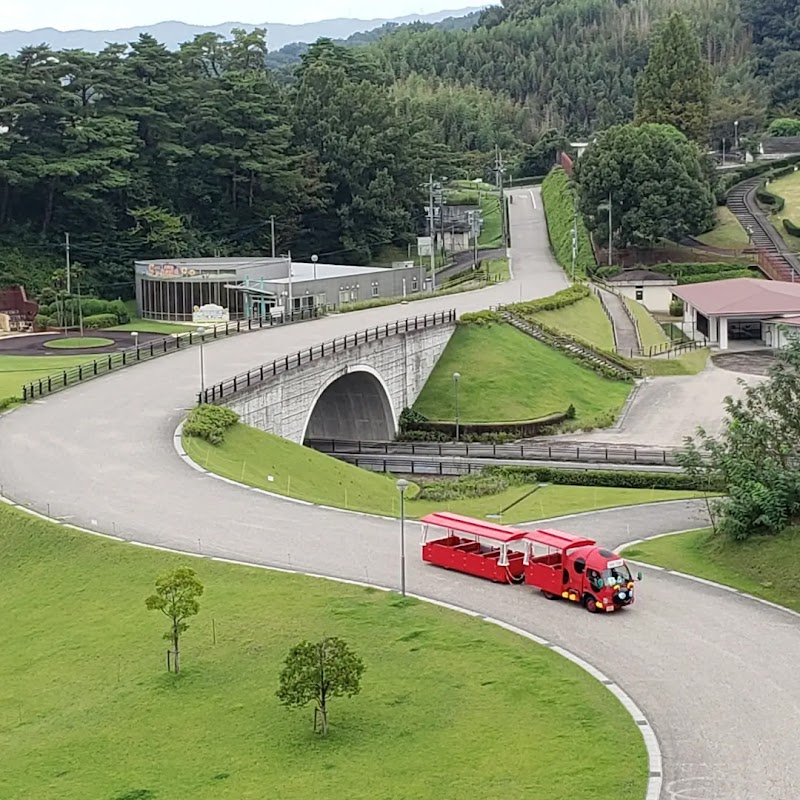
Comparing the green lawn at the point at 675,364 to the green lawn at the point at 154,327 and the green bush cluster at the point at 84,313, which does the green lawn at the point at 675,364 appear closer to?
the green lawn at the point at 154,327

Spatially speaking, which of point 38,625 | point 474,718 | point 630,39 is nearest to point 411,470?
point 38,625

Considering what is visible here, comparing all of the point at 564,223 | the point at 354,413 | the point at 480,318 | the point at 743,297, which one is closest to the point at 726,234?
the point at 564,223

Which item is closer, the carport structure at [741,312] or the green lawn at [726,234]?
the carport structure at [741,312]

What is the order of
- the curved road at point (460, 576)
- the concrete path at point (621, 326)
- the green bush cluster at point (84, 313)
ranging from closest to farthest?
the curved road at point (460, 576), the concrete path at point (621, 326), the green bush cluster at point (84, 313)

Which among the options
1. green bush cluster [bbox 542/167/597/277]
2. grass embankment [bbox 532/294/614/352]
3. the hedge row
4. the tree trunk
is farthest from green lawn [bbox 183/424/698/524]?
green bush cluster [bbox 542/167/597/277]

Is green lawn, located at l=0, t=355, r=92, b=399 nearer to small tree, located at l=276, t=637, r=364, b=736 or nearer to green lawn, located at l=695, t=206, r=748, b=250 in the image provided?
small tree, located at l=276, t=637, r=364, b=736

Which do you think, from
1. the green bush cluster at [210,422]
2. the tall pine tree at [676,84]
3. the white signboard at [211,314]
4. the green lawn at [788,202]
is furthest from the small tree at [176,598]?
the tall pine tree at [676,84]

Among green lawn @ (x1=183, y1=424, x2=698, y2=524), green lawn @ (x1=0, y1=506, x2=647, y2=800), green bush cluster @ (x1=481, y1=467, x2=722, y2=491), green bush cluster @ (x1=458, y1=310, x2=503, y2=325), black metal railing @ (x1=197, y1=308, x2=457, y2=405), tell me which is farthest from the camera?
green bush cluster @ (x1=458, y1=310, x2=503, y2=325)

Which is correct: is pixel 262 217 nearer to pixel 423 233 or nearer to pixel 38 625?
pixel 423 233
